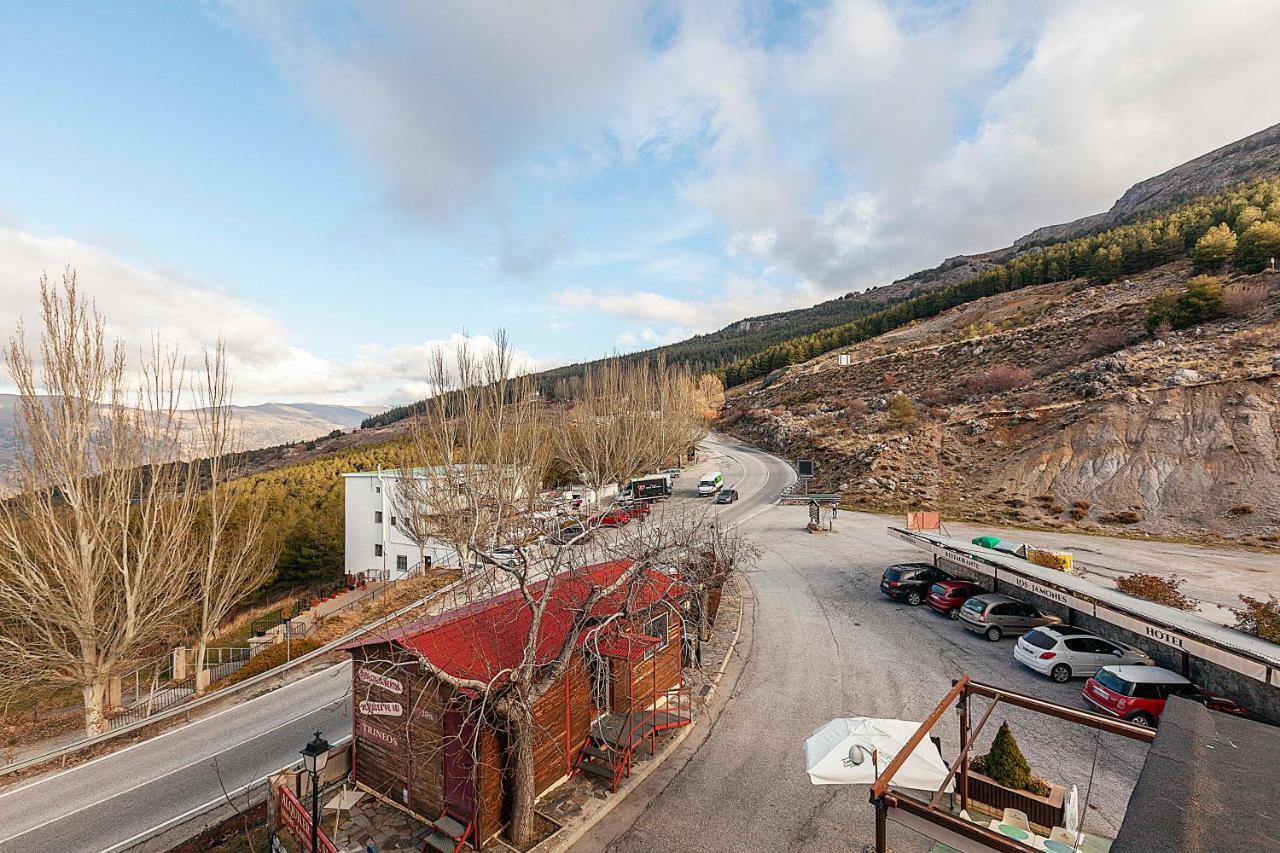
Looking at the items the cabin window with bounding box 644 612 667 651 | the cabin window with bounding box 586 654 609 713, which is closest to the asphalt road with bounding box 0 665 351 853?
the cabin window with bounding box 586 654 609 713

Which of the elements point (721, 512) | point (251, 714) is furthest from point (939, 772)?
point (721, 512)

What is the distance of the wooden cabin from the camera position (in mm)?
10250

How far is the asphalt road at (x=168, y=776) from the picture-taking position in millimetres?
11750

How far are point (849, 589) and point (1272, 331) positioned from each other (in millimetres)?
43966

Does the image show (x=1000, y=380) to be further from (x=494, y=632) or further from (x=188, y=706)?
(x=188, y=706)

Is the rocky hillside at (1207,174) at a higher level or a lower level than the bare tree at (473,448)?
higher

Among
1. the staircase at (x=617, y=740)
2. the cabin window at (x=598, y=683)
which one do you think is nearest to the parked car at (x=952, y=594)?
the staircase at (x=617, y=740)

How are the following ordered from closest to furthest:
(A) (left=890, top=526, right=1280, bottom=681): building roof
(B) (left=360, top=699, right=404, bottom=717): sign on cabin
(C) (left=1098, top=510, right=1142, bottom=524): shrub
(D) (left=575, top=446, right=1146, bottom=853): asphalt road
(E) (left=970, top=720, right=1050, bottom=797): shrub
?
(E) (left=970, top=720, right=1050, bottom=797): shrub
(D) (left=575, top=446, right=1146, bottom=853): asphalt road
(A) (left=890, top=526, right=1280, bottom=681): building roof
(B) (left=360, top=699, right=404, bottom=717): sign on cabin
(C) (left=1098, top=510, right=1142, bottom=524): shrub

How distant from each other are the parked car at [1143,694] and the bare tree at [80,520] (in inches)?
1166

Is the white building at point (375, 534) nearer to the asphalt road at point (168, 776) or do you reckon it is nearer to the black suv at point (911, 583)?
the asphalt road at point (168, 776)

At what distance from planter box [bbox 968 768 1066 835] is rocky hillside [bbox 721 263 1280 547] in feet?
100

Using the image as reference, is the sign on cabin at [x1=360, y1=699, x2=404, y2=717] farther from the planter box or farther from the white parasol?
the planter box

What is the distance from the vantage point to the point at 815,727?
44.1 feet

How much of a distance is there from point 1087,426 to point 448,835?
48401 millimetres
